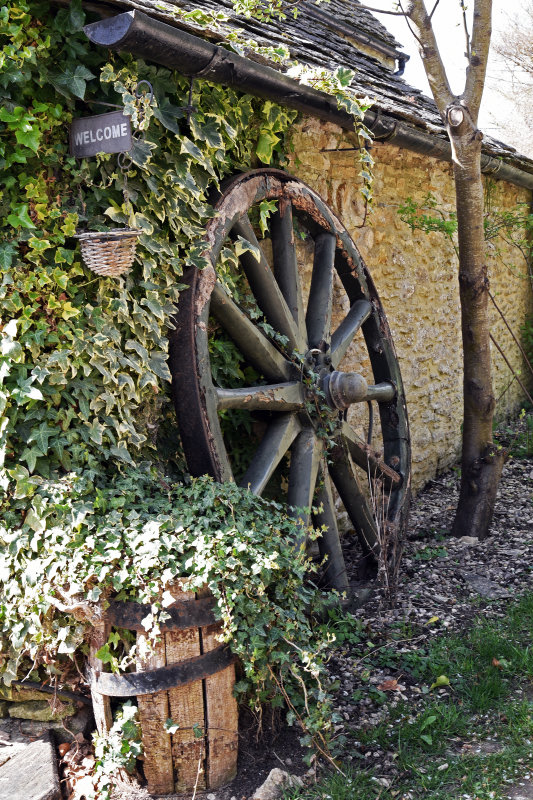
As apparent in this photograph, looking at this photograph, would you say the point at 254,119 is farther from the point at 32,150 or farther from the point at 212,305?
the point at 32,150

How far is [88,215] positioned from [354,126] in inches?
76.4

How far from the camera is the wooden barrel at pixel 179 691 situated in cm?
226

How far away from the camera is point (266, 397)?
3102 mm

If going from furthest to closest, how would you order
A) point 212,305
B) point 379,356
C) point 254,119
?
point 379,356, point 254,119, point 212,305

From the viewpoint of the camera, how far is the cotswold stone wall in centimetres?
425

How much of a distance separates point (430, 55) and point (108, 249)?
8.82 ft

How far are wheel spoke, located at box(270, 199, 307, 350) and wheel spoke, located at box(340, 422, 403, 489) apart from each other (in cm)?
57

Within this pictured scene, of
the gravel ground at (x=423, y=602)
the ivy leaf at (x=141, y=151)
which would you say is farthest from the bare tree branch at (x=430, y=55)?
the gravel ground at (x=423, y=602)

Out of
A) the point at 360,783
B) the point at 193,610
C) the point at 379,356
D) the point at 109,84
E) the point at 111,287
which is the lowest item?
the point at 360,783

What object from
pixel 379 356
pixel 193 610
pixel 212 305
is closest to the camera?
pixel 193 610

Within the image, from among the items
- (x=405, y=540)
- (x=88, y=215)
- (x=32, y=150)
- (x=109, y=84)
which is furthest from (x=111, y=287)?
(x=405, y=540)

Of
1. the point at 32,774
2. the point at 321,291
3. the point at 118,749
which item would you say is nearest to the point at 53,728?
the point at 32,774

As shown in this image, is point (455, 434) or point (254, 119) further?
point (455, 434)

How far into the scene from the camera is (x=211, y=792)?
7.66 feet
